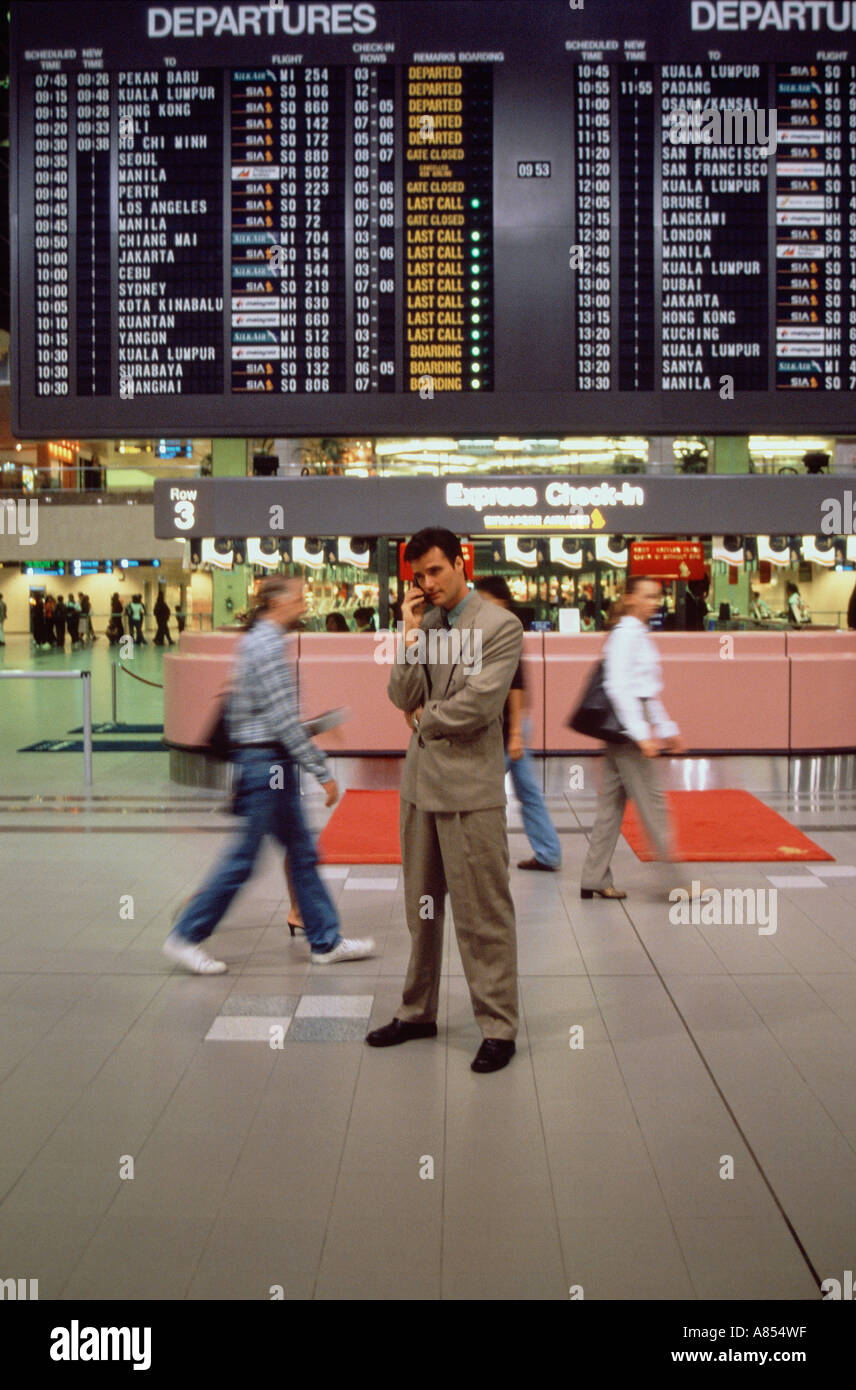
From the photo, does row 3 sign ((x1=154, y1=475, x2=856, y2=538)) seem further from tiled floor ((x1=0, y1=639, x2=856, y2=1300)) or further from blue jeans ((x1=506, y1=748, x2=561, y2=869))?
tiled floor ((x1=0, y1=639, x2=856, y2=1300))

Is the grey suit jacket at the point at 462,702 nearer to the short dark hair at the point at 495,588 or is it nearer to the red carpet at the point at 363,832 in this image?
the short dark hair at the point at 495,588

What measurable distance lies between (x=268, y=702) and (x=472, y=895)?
1469 mm

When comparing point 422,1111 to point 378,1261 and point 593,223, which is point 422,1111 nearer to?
point 378,1261

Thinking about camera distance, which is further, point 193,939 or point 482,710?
point 193,939

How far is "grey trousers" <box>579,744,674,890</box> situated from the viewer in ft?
21.6

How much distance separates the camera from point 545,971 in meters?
5.47

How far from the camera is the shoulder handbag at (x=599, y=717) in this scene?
21.6 feet

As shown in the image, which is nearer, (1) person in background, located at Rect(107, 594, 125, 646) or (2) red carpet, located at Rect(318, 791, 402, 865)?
(2) red carpet, located at Rect(318, 791, 402, 865)

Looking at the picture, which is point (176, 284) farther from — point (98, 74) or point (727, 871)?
point (727, 871)

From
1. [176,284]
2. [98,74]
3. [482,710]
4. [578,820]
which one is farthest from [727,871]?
[98,74]

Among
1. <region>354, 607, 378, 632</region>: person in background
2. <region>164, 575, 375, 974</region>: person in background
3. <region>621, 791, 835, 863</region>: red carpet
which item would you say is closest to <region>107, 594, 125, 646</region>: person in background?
<region>354, 607, 378, 632</region>: person in background

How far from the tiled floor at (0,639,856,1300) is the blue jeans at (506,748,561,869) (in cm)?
38

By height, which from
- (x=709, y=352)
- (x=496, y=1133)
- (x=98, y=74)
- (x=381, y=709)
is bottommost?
(x=496, y=1133)

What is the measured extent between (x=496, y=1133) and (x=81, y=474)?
3348cm
